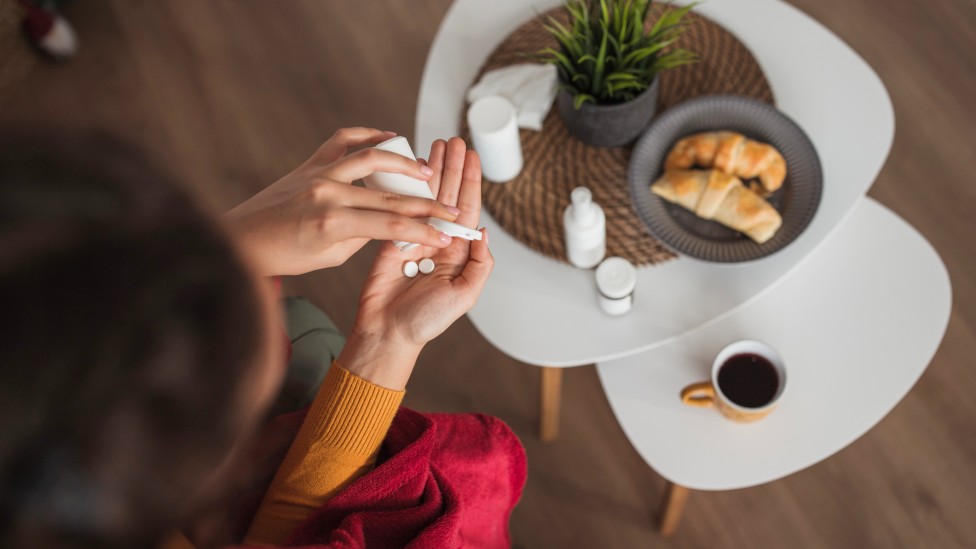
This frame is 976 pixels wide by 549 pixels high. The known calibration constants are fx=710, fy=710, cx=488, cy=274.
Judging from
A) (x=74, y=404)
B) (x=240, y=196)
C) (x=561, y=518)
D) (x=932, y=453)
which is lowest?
(x=561, y=518)

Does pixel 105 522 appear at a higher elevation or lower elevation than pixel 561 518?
higher

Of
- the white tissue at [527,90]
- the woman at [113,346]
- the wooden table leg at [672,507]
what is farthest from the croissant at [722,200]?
the woman at [113,346]

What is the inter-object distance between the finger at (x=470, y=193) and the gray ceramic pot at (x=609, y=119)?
22 centimetres

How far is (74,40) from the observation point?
2031 millimetres

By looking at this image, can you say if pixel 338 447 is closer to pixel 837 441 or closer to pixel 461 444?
pixel 461 444

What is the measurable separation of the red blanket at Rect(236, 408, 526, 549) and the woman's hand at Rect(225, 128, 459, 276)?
218mm

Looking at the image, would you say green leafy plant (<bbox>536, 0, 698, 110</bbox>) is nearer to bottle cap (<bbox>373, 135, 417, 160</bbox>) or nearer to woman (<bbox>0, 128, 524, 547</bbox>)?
bottle cap (<bbox>373, 135, 417, 160</bbox>)

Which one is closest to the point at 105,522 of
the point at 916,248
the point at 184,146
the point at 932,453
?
the point at 916,248

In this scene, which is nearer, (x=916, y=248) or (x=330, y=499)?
(x=330, y=499)

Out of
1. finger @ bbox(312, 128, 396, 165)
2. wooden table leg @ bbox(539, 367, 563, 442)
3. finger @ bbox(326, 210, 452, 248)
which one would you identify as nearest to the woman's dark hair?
finger @ bbox(326, 210, 452, 248)

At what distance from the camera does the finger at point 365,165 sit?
723 millimetres

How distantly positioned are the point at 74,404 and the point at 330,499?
→ 1.48ft

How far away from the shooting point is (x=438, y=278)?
33.6 inches

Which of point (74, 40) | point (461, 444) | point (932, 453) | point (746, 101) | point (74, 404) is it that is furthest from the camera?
point (74, 40)
